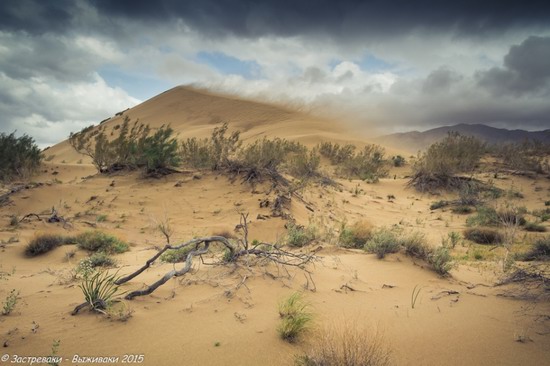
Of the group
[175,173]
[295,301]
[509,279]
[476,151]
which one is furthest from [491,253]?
[476,151]

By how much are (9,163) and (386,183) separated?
21.9 metres

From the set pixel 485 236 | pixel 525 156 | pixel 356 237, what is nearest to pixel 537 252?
pixel 485 236

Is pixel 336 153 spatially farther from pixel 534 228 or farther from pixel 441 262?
pixel 441 262

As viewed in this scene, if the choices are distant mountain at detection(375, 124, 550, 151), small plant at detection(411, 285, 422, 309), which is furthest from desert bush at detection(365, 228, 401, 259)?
distant mountain at detection(375, 124, 550, 151)

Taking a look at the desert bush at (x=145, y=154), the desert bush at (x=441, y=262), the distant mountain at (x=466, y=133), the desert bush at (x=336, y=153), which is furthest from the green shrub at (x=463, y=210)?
the distant mountain at (x=466, y=133)

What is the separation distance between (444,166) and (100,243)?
1684cm

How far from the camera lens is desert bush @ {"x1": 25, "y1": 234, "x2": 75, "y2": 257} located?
22.2 feet

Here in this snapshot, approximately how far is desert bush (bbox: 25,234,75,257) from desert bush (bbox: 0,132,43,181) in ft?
41.3

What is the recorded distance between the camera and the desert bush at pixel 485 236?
26.0 ft

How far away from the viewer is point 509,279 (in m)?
3.98

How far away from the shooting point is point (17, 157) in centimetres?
1784

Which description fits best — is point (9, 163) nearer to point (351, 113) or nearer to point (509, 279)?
point (509, 279)

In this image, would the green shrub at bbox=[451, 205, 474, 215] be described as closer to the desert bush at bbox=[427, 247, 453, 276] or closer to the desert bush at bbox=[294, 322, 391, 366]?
the desert bush at bbox=[427, 247, 453, 276]

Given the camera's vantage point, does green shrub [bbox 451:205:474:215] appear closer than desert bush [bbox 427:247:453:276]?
No
